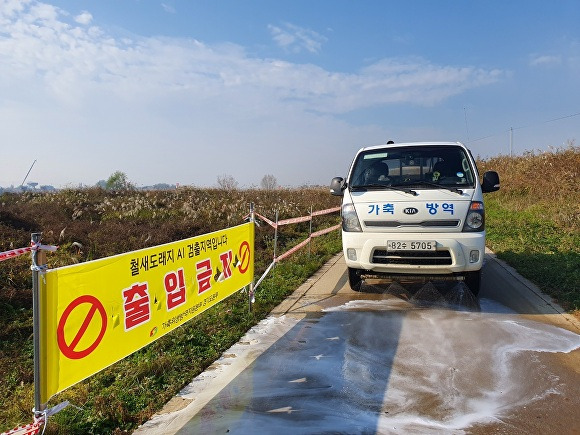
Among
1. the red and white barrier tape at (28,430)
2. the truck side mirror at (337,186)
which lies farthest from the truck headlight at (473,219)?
the red and white barrier tape at (28,430)

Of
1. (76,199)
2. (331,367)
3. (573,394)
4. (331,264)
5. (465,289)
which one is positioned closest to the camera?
(573,394)

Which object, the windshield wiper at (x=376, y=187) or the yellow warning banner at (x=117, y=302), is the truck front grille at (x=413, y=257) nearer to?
the windshield wiper at (x=376, y=187)

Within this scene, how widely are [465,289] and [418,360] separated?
2795 millimetres

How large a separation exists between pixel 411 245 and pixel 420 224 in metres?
0.30

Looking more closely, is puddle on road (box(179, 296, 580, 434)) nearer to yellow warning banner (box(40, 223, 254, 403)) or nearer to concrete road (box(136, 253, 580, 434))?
concrete road (box(136, 253, 580, 434))

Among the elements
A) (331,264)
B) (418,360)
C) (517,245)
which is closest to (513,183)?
(517,245)

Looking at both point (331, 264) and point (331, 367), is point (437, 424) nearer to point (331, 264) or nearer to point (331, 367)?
point (331, 367)

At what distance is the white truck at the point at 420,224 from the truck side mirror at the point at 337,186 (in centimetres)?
33

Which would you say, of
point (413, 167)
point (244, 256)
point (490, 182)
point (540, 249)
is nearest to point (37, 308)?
point (244, 256)

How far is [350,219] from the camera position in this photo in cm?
564

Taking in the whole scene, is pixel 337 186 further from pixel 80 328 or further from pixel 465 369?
pixel 80 328

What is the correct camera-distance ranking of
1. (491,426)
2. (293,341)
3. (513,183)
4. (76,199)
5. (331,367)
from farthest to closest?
(513,183)
(76,199)
(293,341)
(331,367)
(491,426)

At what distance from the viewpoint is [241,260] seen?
5.48 metres

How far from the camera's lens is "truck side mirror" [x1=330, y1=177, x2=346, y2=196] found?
20.9 feet
